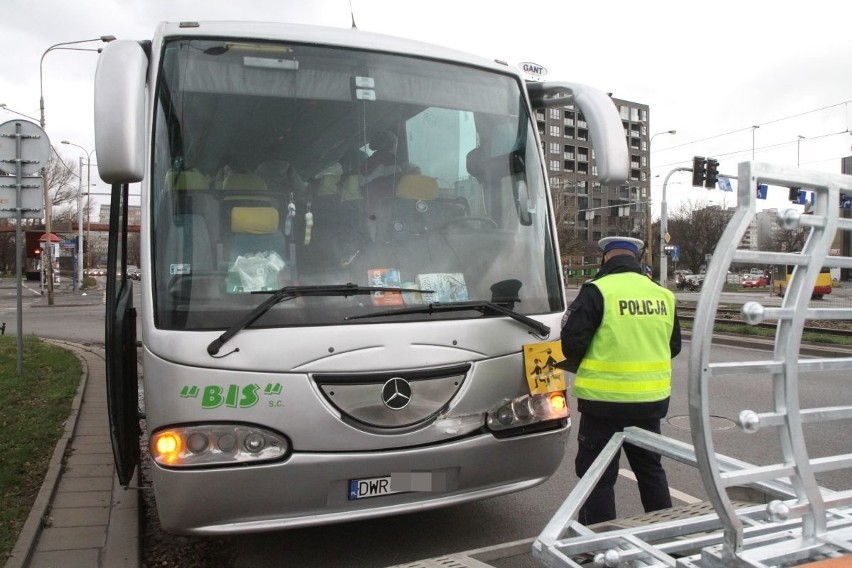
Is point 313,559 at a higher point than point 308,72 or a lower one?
lower

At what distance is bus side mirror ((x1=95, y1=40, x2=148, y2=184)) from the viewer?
9.42 feet

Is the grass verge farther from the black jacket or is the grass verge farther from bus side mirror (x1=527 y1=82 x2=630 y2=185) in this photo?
bus side mirror (x1=527 y1=82 x2=630 y2=185)

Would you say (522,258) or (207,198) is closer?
(207,198)

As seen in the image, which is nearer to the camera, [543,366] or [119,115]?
[119,115]

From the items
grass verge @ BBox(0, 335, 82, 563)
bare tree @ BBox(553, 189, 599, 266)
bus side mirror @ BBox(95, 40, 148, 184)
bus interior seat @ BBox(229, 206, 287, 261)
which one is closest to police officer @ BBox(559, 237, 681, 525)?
bus interior seat @ BBox(229, 206, 287, 261)

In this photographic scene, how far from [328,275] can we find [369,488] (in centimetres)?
103

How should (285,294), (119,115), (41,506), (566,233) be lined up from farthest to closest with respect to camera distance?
(566,233) → (41,506) → (285,294) → (119,115)

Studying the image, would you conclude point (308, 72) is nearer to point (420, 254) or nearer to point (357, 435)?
point (420, 254)

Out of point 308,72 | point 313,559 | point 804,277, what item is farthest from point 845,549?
point 308,72

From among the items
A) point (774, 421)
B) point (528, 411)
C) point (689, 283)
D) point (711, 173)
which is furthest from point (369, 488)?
point (689, 283)

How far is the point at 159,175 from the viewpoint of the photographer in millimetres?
3213

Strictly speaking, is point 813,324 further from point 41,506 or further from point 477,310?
point 41,506

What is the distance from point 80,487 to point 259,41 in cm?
321

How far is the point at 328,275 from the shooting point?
3217mm
